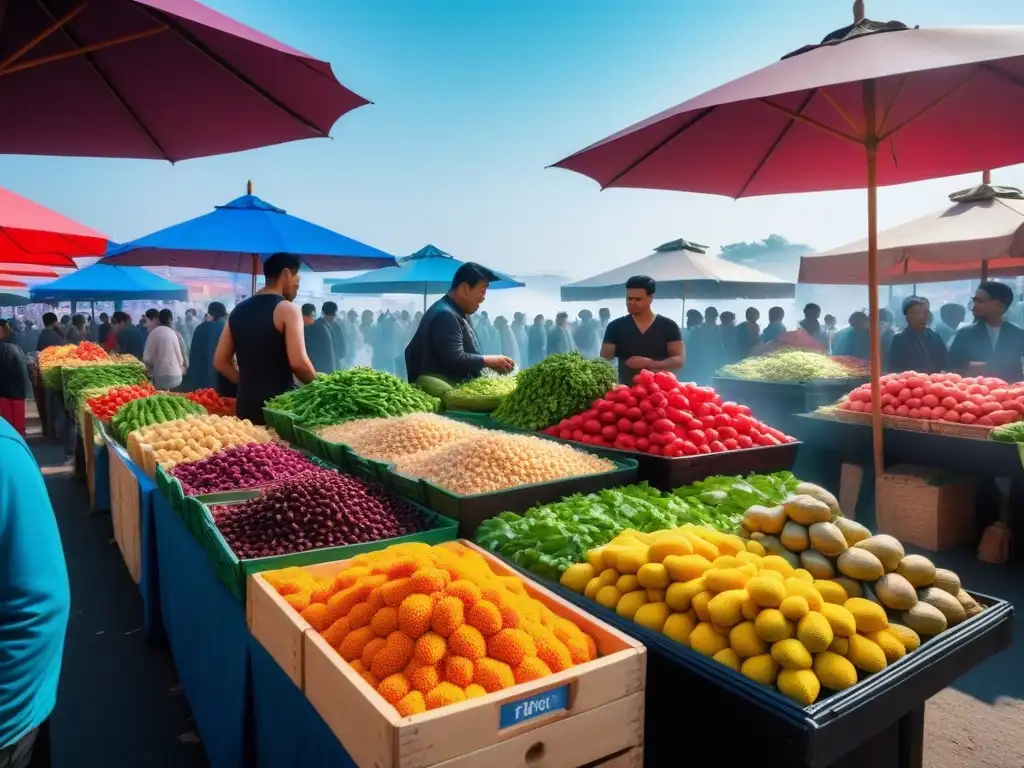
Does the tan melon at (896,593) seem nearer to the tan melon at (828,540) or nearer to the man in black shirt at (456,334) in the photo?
the tan melon at (828,540)

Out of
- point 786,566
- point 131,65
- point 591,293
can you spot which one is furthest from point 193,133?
point 591,293

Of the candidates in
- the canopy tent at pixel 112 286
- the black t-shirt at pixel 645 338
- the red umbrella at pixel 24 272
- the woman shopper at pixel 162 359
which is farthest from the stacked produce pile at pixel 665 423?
the red umbrella at pixel 24 272

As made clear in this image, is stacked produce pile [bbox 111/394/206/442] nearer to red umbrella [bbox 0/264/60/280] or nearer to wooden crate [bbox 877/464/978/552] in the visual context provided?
wooden crate [bbox 877/464/978/552]

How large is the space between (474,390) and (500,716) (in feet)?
10.9

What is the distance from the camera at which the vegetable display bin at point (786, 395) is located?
6.50 metres

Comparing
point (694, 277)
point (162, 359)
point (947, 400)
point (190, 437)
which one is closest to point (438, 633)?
point (190, 437)

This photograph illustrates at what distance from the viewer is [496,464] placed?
2.91 meters

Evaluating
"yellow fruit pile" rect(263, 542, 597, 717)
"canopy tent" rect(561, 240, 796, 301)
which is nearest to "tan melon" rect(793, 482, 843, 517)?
"yellow fruit pile" rect(263, 542, 597, 717)

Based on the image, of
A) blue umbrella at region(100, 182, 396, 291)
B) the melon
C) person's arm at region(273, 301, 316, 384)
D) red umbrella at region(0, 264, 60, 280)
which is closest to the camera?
the melon

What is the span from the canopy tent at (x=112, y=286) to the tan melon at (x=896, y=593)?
12376 mm

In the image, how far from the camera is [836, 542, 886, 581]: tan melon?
1.90m

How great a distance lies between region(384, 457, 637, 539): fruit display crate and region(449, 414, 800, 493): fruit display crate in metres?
0.12

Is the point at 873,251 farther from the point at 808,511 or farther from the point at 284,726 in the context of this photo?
the point at 284,726

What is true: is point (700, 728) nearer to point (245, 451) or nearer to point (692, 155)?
point (245, 451)
